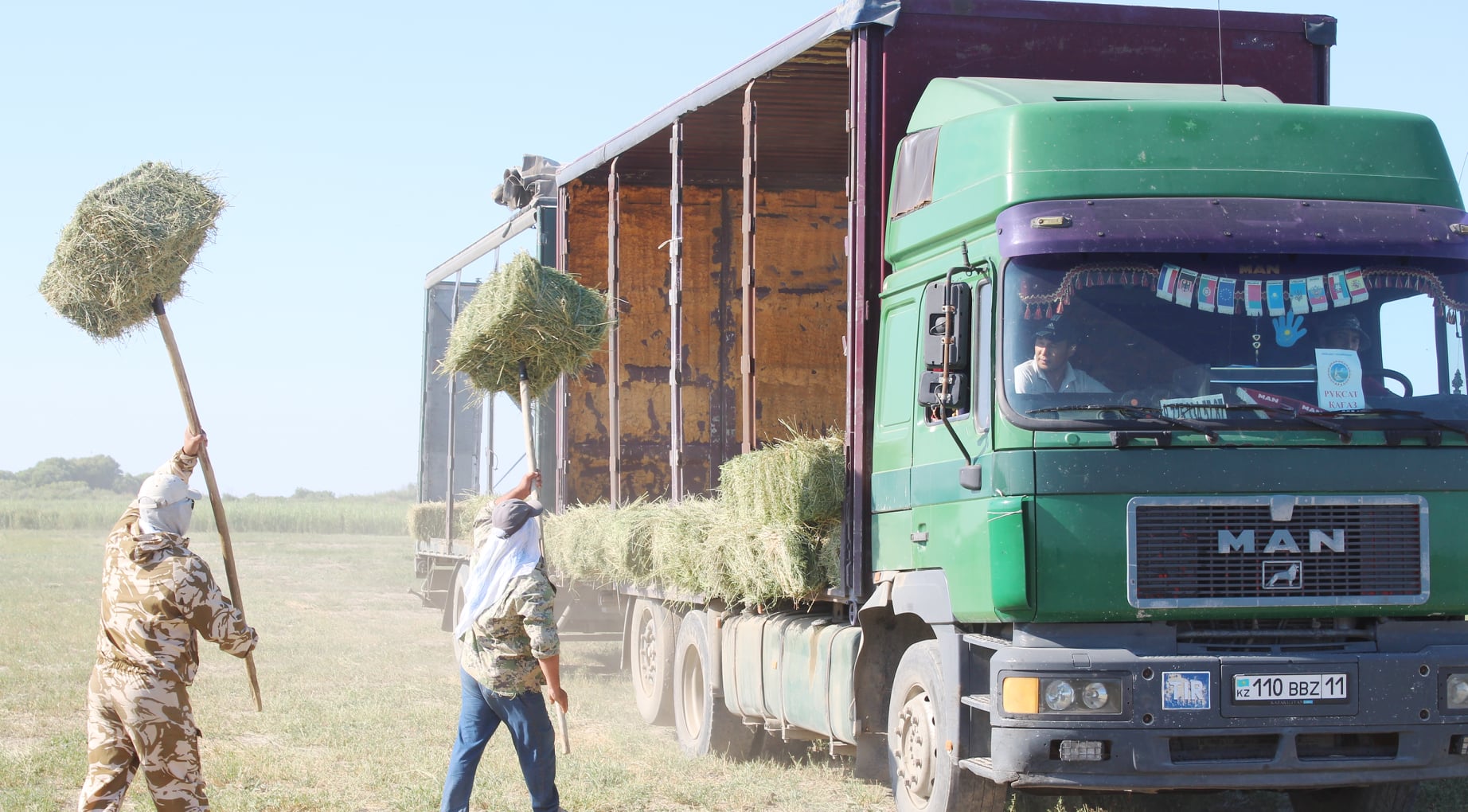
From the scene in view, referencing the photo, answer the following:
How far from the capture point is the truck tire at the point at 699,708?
34.3 feet

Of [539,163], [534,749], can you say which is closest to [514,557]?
[534,749]

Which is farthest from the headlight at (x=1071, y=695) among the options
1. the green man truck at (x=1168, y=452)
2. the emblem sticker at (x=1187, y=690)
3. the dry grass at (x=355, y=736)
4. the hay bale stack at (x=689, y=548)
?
the hay bale stack at (x=689, y=548)

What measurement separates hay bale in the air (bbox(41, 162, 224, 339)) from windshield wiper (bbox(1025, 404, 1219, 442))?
13.4ft

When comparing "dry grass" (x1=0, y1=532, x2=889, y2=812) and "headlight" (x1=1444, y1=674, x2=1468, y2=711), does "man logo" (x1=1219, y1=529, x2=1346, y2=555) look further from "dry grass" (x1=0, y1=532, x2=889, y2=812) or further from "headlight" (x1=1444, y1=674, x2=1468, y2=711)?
"dry grass" (x1=0, y1=532, x2=889, y2=812)

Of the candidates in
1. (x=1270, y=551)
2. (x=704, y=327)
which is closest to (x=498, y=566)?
(x=1270, y=551)

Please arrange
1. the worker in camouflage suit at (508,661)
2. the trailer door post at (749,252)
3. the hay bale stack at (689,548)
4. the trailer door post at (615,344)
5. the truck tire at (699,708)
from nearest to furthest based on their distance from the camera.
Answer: the worker in camouflage suit at (508,661) < the trailer door post at (749,252) < the hay bale stack at (689,548) < the truck tire at (699,708) < the trailer door post at (615,344)

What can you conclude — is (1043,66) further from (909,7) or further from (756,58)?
(756,58)

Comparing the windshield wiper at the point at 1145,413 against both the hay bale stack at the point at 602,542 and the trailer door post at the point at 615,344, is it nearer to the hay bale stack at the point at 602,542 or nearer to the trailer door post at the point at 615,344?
the hay bale stack at the point at 602,542

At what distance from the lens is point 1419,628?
654cm

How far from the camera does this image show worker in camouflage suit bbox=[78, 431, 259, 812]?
6504mm

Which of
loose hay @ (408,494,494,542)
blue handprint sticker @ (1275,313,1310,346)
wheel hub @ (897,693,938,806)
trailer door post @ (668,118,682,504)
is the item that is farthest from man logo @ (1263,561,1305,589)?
loose hay @ (408,494,494,542)

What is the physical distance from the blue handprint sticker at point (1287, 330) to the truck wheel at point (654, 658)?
598cm

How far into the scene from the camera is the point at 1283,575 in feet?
20.7

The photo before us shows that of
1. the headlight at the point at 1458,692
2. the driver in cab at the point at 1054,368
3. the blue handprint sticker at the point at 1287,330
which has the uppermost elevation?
the blue handprint sticker at the point at 1287,330
